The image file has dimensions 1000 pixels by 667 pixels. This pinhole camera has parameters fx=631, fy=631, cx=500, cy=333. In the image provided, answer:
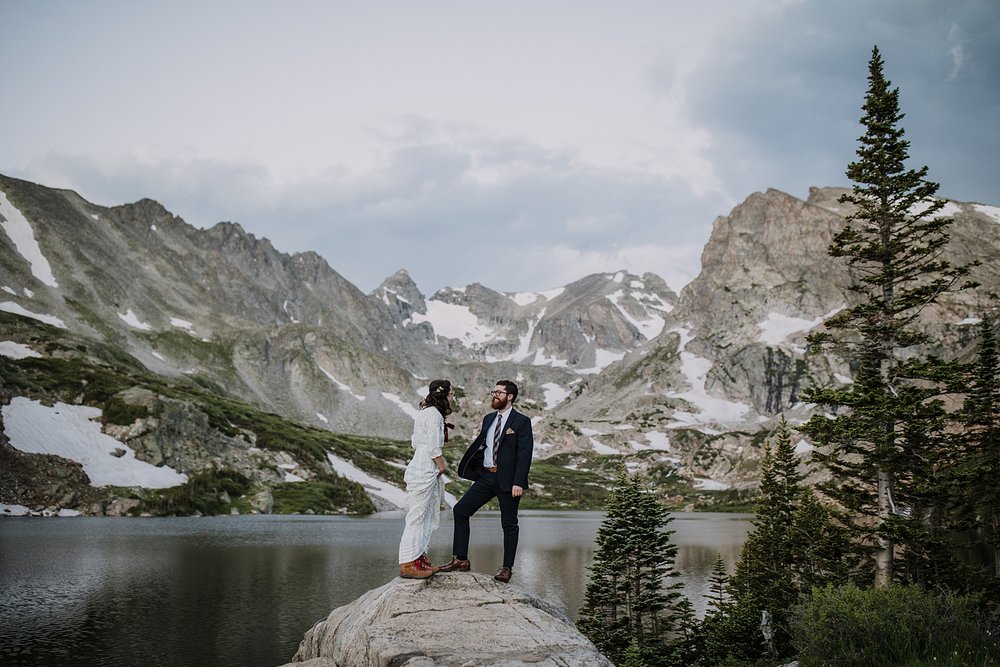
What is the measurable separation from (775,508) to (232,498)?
131593mm

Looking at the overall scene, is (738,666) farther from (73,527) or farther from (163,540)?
(73,527)

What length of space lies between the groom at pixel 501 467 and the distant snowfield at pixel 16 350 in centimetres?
19798

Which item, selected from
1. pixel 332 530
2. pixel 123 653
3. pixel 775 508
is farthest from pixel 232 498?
pixel 775 508

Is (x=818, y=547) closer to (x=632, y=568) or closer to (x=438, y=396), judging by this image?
(x=632, y=568)

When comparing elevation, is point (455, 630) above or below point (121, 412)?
below

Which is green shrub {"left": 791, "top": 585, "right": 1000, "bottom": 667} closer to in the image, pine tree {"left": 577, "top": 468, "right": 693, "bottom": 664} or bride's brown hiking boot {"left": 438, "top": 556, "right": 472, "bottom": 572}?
bride's brown hiking boot {"left": 438, "top": 556, "right": 472, "bottom": 572}

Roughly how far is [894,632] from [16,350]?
21850 centimetres

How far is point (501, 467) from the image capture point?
1550 cm

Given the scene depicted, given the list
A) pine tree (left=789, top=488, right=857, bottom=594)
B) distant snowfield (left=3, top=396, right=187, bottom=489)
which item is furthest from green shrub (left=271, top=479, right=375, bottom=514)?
pine tree (left=789, top=488, right=857, bottom=594)

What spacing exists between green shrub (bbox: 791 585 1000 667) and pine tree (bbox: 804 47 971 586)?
30.4 ft

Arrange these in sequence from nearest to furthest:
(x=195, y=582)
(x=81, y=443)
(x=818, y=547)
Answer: (x=818, y=547)
(x=195, y=582)
(x=81, y=443)

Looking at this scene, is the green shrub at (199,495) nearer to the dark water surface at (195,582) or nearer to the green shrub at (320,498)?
the green shrub at (320,498)

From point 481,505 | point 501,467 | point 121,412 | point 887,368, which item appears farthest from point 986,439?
point 121,412

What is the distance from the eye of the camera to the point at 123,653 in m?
34.0
